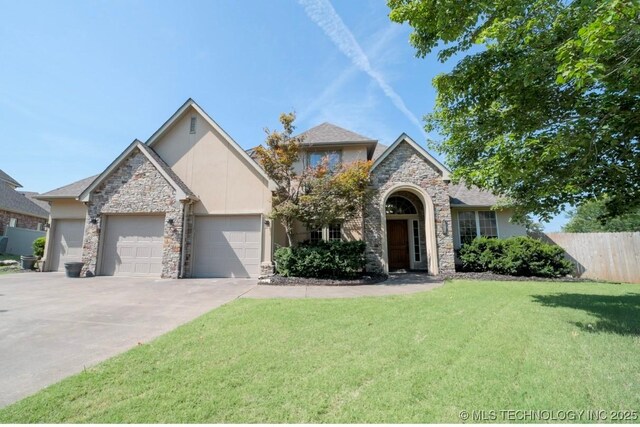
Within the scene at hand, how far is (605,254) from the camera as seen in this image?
12.0 m

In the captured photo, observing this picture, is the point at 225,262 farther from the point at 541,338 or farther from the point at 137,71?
the point at 541,338

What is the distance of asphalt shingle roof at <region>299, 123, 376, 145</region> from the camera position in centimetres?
1428

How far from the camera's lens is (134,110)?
12.1 meters

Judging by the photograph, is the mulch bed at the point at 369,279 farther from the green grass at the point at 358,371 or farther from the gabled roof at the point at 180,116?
the gabled roof at the point at 180,116

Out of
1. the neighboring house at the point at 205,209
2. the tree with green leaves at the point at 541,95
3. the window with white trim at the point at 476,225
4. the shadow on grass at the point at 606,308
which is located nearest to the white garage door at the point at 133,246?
the neighboring house at the point at 205,209

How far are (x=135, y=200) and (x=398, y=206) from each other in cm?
1329

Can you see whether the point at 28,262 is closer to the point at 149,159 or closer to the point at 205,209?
the point at 149,159

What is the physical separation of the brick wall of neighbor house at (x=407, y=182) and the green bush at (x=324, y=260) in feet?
5.93

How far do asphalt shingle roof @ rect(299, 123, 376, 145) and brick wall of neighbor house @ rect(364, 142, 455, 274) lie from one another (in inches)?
71.7

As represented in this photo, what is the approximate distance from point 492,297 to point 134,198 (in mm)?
14770

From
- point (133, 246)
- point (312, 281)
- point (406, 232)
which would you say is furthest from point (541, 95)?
point (133, 246)

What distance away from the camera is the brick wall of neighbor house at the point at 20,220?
2050 cm

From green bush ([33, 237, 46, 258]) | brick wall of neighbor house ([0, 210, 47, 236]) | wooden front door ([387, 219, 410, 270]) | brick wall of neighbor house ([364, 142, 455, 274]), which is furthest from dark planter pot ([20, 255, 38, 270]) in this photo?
wooden front door ([387, 219, 410, 270])

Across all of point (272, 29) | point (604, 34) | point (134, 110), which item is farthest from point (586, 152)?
A: point (134, 110)
